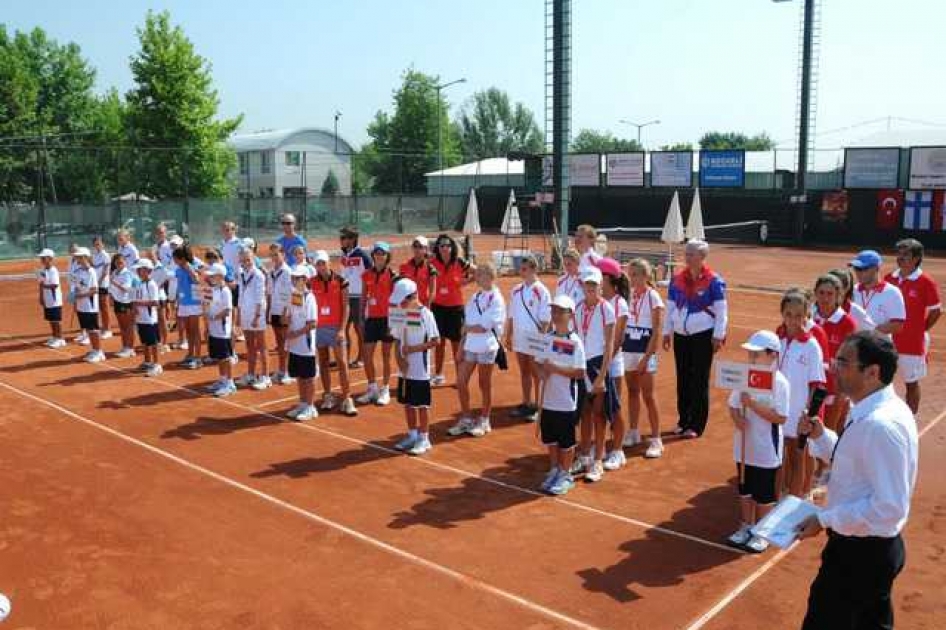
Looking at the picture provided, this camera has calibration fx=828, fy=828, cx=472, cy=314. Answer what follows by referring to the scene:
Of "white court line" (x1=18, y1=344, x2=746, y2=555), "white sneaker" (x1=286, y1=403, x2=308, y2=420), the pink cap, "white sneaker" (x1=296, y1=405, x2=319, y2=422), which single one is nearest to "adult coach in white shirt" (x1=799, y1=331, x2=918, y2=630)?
"white court line" (x1=18, y1=344, x2=746, y2=555)

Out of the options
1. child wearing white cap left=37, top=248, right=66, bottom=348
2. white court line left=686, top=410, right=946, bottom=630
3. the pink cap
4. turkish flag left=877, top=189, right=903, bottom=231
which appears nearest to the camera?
white court line left=686, top=410, right=946, bottom=630

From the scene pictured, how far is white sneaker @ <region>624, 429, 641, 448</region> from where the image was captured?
9.54m

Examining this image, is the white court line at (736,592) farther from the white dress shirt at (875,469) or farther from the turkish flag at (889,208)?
the turkish flag at (889,208)

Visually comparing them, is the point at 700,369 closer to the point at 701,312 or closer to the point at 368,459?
the point at 701,312

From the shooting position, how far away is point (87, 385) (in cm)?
1241

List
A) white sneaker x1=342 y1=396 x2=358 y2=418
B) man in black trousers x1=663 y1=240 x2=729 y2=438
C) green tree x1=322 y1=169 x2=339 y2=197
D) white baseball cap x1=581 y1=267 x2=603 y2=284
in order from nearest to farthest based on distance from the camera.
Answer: white baseball cap x1=581 y1=267 x2=603 y2=284 < man in black trousers x1=663 y1=240 x2=729 y2=438 < white sneaker x1=342 y1=396 x2=358 y2=418 < green tree x1=322 y1=169 x2=339 y2=197

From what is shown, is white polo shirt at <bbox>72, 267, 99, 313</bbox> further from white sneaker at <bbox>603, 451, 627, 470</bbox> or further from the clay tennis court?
white sneaker at <bbox>603, 451, 627, 470</bbox>

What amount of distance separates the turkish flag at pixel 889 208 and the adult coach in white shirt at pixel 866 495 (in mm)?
36430

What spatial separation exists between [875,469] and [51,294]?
14732 mm

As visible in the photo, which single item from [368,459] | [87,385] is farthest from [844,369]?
[87,385]

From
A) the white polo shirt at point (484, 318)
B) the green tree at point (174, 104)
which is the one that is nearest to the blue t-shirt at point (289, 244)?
the white polo shirt at point (484, 318)

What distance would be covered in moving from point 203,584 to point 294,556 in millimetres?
746

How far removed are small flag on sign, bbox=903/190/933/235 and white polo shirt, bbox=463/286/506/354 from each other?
32117mm

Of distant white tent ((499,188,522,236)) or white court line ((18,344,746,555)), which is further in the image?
distant white tent ((499,188,522,236))
